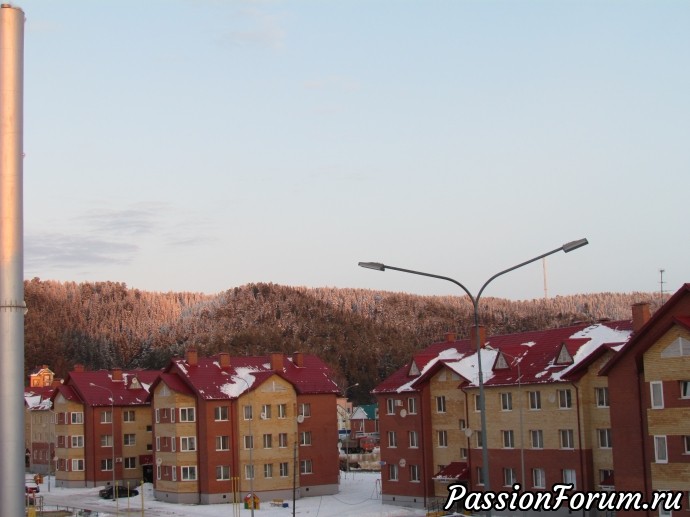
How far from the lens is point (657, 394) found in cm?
4578

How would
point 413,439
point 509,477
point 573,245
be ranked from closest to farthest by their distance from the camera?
Result: point 573,245, point 509,477, point 413,439

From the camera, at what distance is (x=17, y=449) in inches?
742

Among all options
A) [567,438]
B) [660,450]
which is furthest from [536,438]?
[660,450]

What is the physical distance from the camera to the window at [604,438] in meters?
52.8

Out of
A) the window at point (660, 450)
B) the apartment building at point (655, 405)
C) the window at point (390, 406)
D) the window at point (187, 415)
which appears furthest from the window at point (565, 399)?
the window at point (187, 415)

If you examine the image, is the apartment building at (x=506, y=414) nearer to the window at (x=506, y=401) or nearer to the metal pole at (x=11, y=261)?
the window at (x=506, y=401)

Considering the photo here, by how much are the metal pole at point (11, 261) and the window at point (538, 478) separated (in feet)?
136

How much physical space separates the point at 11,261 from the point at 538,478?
4326cm

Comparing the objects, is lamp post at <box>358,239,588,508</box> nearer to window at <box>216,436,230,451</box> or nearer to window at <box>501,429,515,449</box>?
window at <box>501,429,515,449</box>

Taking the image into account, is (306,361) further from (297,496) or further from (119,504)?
(119,504)

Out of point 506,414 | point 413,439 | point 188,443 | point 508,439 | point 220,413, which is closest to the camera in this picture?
point 508,439

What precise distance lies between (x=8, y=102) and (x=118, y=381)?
250 feet

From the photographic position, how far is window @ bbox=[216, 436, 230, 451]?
237 feet

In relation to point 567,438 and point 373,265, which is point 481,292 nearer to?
point 373,265
